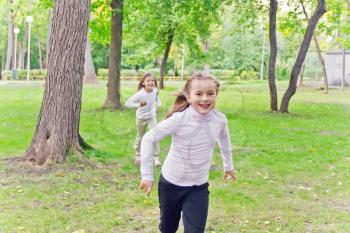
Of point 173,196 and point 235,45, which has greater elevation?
point 235,45

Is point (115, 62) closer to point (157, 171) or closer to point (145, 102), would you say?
point (145, 102)

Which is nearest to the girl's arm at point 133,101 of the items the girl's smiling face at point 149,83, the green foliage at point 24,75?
the girl's smiling face at point 149,83

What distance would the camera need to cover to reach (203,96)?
4.06m

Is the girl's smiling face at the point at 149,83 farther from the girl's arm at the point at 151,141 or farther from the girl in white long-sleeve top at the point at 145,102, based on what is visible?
the girl's arm at the point at 151,141

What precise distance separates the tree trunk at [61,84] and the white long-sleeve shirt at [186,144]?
15.1 feet

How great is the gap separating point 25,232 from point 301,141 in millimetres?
8486

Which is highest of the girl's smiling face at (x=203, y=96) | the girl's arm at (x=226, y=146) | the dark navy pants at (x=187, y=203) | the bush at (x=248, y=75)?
the bush at (x=248, y=75)

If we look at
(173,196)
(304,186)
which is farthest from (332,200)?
(173,196)

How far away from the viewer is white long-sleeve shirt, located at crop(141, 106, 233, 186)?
411cm

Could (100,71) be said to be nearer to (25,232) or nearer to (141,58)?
(141,58)

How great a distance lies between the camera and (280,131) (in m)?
14.4

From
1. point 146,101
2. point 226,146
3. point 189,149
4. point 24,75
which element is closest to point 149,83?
point 146,101

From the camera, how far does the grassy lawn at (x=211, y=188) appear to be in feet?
19.6

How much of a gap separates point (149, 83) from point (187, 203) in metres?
4.74
